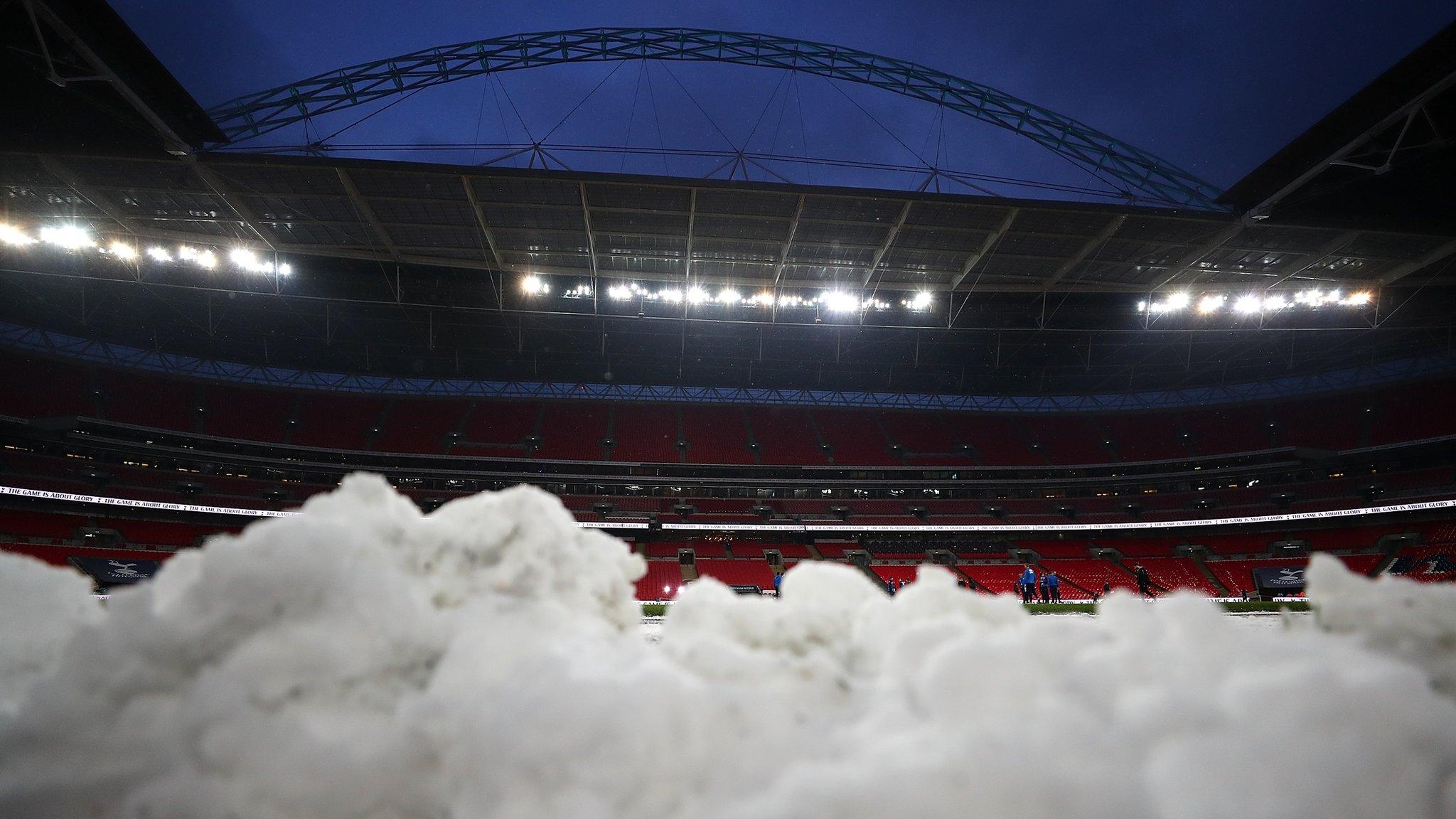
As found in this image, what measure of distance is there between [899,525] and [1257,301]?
16.4 meters

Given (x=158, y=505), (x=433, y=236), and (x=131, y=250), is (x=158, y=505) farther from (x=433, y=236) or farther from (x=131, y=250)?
(x=433, y=236)

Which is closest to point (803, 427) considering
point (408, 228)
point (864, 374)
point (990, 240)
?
point (864, 374)

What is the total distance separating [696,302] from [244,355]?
25605 mm

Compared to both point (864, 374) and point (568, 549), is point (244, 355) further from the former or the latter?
point (568, 549)

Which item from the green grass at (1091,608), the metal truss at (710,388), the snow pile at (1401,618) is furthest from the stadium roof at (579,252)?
the snow pile at (1401,618)

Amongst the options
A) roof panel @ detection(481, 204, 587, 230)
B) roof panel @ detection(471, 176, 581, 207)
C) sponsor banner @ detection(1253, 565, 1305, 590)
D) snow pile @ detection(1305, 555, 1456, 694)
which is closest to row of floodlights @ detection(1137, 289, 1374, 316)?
sponsor banner @ detection(1253, 565, 1305, 590)

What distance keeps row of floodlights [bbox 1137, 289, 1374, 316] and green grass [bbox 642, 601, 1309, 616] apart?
1395 centimetres

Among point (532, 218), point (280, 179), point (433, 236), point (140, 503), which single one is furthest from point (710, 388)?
point (140, 503)

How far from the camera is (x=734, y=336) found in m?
27.9

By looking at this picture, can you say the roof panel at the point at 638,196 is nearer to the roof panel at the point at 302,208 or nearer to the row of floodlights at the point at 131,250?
the roof panel at the point at 302,208

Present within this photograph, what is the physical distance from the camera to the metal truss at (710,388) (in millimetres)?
27547

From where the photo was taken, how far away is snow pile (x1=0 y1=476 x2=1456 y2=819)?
4.56 feet

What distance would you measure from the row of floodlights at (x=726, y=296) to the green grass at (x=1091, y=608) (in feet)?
40.3

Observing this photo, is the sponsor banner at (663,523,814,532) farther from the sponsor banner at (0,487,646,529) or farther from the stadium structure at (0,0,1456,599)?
the sponsor banner at (0,487,646,529)
